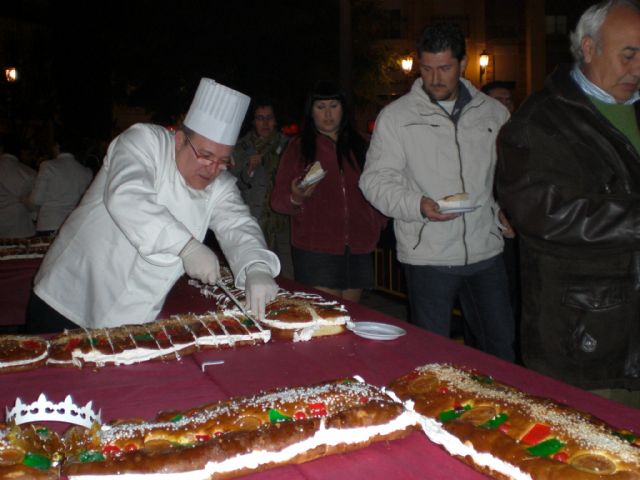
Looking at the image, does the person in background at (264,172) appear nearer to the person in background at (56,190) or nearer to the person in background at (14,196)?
the person in background at (56,190)

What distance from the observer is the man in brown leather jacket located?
2.25m

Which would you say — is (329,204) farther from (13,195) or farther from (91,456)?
(13,195)

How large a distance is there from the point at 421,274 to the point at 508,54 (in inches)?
1049

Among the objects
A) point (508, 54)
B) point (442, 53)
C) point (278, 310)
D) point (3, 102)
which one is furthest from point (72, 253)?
point (508, 54)

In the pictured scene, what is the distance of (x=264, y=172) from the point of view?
5.43 m

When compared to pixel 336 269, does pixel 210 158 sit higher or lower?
higher

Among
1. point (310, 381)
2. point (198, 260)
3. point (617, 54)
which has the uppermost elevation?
point (617, 54)

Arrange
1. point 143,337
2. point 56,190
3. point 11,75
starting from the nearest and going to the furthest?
point 143,337 < point 56,190 < point 11,75

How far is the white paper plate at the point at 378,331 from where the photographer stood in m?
2.33

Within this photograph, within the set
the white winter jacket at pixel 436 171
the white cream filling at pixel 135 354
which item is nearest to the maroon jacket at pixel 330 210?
the white winter jacket at pixel 436 171

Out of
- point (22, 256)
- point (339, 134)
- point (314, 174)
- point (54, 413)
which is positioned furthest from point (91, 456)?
point (22, 256)

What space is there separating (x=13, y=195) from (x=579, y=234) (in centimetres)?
609

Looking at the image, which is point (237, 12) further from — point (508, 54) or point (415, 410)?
point (508, 54)

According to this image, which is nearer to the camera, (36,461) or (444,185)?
(36,461)
